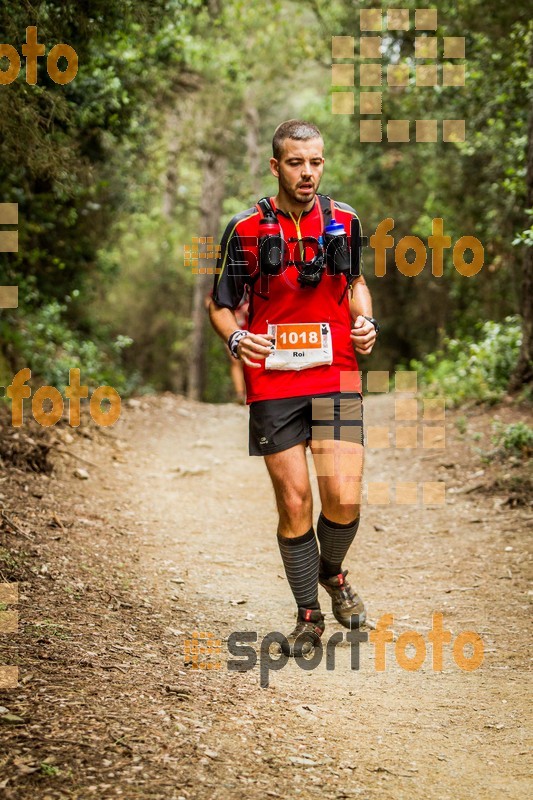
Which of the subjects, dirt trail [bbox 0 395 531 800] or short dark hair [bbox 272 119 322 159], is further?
short dark hair [bbox 272 119 322 159]

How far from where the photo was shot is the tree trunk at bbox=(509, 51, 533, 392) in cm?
888

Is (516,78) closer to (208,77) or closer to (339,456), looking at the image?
(339,456)

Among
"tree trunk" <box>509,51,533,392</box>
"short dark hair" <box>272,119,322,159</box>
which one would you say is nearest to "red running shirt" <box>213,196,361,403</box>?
"short dark hair" <box>272,119,322,159</box>

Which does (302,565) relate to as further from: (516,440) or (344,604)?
(516,440)

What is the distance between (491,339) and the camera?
35.1 ft

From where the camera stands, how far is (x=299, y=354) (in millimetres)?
4137

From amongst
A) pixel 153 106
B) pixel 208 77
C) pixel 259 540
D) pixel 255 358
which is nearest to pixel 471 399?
pixel 259 540

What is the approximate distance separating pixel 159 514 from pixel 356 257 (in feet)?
11.8

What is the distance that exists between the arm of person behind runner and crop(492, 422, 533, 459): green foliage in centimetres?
390

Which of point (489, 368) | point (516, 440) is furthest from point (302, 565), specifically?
point (489, 368)

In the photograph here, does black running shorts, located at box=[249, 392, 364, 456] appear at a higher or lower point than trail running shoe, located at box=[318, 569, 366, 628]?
higher

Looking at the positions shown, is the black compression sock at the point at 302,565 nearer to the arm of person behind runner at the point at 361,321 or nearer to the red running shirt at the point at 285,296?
the red running shirt at the point at 285,296

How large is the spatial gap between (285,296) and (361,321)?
40 cm

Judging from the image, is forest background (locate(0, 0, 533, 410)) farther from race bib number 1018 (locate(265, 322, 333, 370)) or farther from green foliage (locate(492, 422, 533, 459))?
race bib number 1018 (locate(265, 322, 333, 370))
